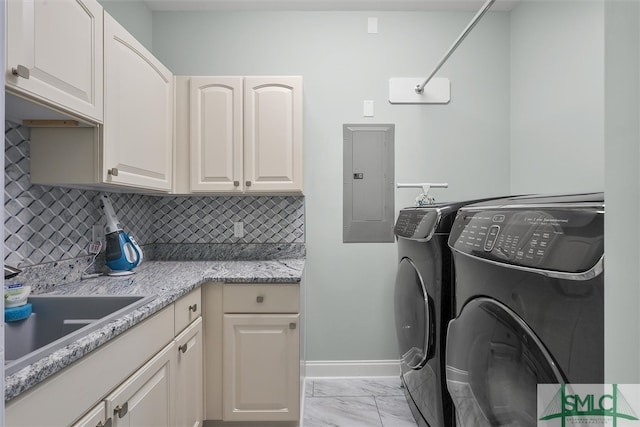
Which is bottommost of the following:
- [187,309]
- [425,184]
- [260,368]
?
[260,368]

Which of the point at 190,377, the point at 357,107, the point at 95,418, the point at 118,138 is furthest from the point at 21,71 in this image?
the point at 357,107

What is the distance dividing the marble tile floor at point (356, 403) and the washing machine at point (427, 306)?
362 millimetres

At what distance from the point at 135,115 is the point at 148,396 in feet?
4.30

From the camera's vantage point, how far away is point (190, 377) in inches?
65.1

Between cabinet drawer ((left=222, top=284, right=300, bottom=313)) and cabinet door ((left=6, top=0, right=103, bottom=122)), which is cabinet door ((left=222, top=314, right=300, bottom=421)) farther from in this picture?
cabinet door ((left=6, top=0, right=103, bottom=122))

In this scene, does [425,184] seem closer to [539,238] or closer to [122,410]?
[539,238]

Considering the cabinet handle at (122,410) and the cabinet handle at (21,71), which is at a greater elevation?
the cabinet handle at (21,71)

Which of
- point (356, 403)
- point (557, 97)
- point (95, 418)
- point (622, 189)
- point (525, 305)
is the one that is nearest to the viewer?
point (622, 189)

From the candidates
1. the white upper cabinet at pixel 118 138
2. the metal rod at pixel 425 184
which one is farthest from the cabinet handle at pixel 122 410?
the metal rod at pixel 425 184

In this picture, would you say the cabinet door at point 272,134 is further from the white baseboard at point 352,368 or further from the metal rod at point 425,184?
the white baseboard at point 352,368

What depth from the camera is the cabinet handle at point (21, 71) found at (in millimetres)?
1013

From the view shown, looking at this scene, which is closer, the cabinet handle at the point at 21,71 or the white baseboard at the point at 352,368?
the cabinet handle at the point at 21,71

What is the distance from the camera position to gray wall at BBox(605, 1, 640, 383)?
0.31m

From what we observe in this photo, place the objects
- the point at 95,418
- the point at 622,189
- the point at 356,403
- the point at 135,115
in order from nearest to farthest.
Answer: the point at 622,189, the point at 95,418, the point at 135,115, the point at 356,403
